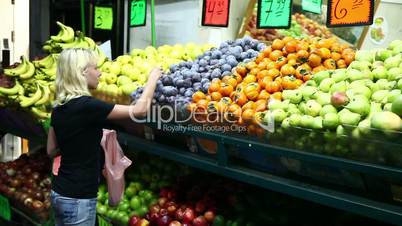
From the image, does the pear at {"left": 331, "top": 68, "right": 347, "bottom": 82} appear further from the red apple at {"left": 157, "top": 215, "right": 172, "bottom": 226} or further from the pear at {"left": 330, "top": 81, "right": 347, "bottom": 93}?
the red apple at {"left": 157, "top": 215, "right": 172, "bottom": 226}

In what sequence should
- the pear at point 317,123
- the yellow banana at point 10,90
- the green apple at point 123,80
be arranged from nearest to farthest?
the pear at point 317,123 < the green apple at point 123,80 < the yellow banana at point 10,90

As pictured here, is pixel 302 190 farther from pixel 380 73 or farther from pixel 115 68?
pixel 115 68

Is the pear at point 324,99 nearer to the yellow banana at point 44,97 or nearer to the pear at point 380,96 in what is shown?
the pear at point 380,96

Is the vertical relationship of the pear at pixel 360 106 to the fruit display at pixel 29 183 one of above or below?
above

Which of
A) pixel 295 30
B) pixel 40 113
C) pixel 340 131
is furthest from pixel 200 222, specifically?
pixel 295 30

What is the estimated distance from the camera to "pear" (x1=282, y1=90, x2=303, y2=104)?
6.16 ft

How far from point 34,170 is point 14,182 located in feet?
0.62

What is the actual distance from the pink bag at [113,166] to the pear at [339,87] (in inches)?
46.9

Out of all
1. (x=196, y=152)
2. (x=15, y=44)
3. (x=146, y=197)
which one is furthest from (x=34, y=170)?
(x=15, y=44)

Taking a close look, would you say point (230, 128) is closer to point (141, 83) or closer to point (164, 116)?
point (164, 116)

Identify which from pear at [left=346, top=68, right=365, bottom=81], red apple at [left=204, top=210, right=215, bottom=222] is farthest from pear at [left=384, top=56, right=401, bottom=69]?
red apple at [left=204, top=210, right=215, bottom=222]

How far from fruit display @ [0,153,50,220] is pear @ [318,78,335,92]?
2216 millimetres

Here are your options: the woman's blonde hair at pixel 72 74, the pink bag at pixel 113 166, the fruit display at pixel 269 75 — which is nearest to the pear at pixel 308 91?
the fruit display at pixel 269 75

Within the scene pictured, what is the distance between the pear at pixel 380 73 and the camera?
1.83 meters
